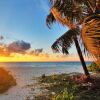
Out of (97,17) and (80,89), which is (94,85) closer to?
(80,89)

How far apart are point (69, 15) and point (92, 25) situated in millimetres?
3317

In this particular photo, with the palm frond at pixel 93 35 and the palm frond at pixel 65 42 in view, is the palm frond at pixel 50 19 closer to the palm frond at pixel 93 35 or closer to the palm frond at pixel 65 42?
the palm frond at pixel 65 42

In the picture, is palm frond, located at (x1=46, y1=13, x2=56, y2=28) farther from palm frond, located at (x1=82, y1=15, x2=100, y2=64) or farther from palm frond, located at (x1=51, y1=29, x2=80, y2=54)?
palm frond, located at (x1=82, y1=15, x2=100, y2=64)

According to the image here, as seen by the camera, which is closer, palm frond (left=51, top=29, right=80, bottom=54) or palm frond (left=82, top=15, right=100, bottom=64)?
palm frond (left=82, top=15, right=100, bottom=64)

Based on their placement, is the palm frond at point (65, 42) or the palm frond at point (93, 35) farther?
the palm frond at point (65, 42)

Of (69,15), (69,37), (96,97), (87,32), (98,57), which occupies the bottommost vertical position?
(96,97)

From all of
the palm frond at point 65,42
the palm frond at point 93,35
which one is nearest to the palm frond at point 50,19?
the palm frond at point 65,42

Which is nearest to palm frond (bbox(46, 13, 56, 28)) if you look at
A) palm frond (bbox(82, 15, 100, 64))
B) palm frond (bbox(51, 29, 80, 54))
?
palm frond (bbox(51, 29, 80, 54))

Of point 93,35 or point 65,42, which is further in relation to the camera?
point 65,42

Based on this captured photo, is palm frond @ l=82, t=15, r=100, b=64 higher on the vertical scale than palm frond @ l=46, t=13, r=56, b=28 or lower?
lower

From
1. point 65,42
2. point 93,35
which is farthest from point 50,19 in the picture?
point 93,35

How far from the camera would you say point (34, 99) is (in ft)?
59.9

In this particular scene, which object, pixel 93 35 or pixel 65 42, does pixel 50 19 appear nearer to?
pixel 65 42

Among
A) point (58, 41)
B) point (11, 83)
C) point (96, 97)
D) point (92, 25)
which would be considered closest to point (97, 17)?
point (92, 25)
